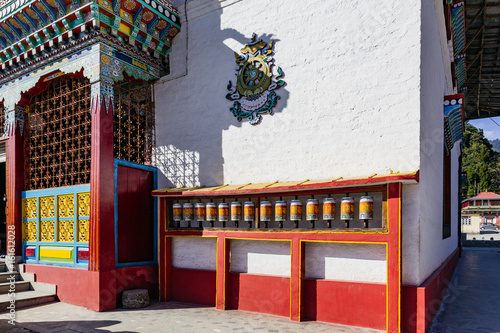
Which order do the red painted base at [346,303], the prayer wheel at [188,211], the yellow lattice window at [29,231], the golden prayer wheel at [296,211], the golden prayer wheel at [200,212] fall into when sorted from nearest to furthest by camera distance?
the red painted base at [346,303]
the golden prayer wheel at [296,211]
the golden prayer wheel at [200,212]
the prayer wheel at [188,211]
the yellow lattice window at [29,231]

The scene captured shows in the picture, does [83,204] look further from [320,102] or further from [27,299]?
[320,102]

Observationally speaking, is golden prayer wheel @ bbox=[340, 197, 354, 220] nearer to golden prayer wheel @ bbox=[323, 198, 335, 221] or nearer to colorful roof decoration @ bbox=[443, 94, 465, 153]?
golden prayer wheel @ bbox=[323, 198, 335, 221]

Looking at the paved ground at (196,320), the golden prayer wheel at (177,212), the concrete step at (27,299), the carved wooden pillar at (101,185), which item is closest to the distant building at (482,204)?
the paved ground at (196,320)

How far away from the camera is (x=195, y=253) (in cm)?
729

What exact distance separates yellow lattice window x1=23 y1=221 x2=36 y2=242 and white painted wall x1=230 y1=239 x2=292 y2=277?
4.67 metres

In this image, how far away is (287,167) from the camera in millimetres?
6637

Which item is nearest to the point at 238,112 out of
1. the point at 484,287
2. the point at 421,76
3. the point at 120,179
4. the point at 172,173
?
the point at 172,173

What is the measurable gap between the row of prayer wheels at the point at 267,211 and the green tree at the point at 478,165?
1653 inches

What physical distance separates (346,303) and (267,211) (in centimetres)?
189

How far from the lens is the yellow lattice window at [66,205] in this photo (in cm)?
747

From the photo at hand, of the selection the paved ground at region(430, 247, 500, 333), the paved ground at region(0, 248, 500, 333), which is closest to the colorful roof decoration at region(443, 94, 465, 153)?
the paved ground at region(430, 247, 500, 333)

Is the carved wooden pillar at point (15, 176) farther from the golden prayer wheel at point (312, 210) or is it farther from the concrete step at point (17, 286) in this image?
the golden prayer wheel at point (312, 210)

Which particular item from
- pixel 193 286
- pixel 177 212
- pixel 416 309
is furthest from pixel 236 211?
pixel 416 309

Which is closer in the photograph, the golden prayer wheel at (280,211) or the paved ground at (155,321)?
the paved ground at (155,321)
